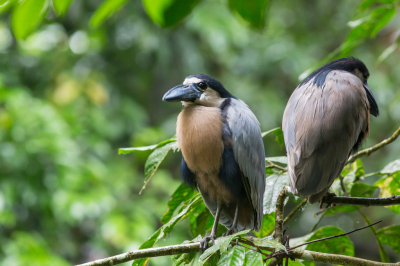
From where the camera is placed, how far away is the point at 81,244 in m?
5.40

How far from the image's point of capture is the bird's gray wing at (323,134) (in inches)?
55.4

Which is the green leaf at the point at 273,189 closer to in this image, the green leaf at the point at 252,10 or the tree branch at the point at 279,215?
the tree branch at the point at 279,215

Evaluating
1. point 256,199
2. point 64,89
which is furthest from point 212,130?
point 64,89

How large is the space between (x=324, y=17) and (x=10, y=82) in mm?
5926

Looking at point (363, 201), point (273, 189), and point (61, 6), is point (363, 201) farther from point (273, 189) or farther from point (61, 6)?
point (61, 6)

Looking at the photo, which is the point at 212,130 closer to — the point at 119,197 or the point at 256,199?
the point at 256,199

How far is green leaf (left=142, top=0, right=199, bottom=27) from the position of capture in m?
0.57

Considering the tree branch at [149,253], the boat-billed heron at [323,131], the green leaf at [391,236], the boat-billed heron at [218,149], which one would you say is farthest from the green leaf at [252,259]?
the green leaf at [391,236]

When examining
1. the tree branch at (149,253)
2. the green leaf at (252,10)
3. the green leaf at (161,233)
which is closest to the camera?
the green leaf at (252,10)

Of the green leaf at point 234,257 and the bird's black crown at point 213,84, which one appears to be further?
the bird's black crown at point 213,84

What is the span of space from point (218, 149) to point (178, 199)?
1.03ft

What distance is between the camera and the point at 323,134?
4.62 ft

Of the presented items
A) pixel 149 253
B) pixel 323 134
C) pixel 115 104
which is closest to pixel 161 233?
pixel 149 253

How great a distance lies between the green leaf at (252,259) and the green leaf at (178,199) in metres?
0.64
